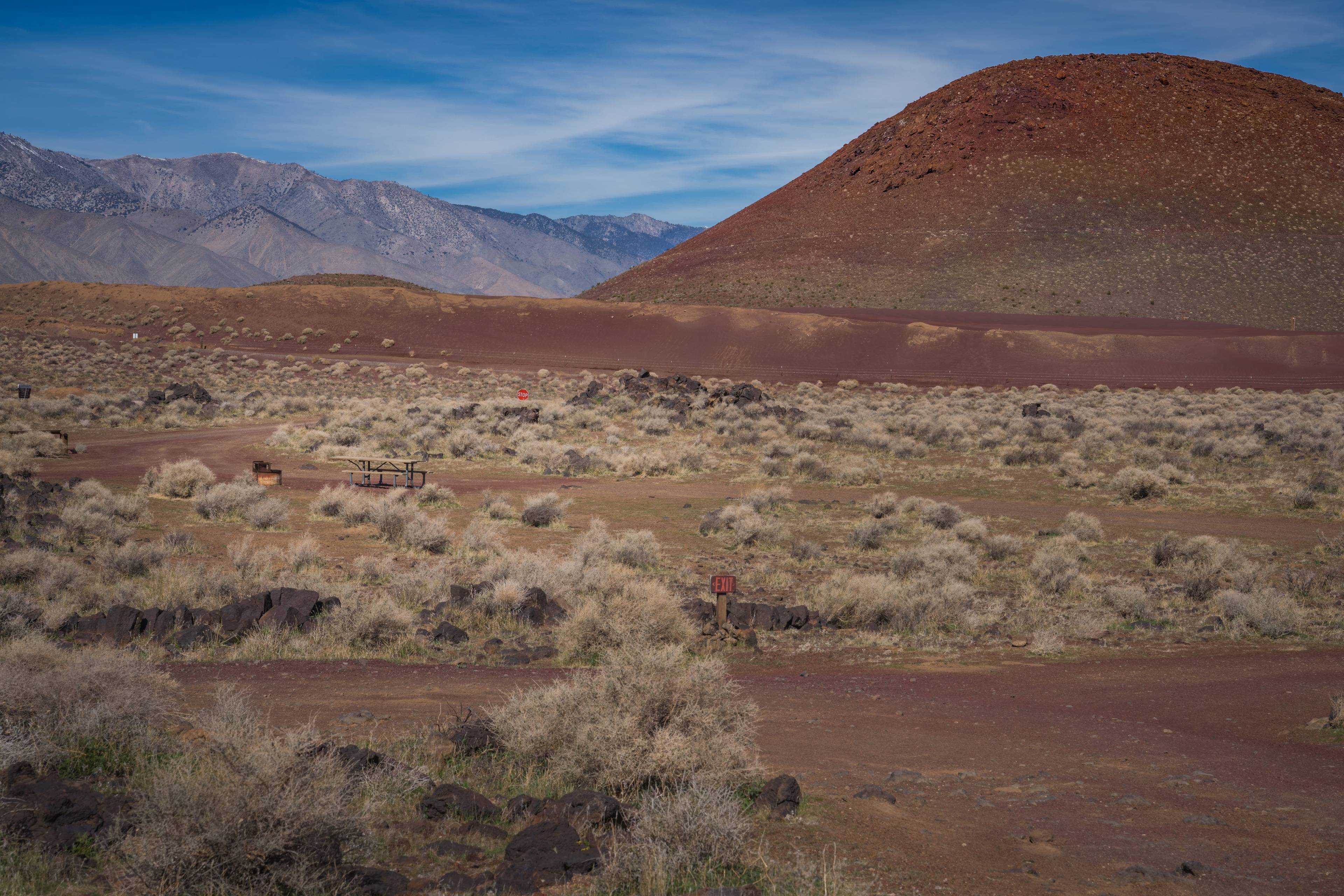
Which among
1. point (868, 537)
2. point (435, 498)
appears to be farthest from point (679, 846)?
point (435, 498)

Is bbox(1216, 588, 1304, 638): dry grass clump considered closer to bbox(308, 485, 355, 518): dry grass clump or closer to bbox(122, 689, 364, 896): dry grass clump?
bbox(122, 689, 364, 896): dry grass clump

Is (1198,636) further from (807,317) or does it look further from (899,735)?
(807,317)

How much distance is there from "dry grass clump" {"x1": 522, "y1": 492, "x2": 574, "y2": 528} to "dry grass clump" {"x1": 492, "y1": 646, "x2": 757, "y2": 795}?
1118 cm

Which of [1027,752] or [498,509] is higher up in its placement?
[498,509]

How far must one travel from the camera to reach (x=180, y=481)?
1962 centimetres

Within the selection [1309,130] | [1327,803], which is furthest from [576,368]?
[1309,130]

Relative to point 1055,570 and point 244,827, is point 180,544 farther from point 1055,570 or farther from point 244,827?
point 1055,570

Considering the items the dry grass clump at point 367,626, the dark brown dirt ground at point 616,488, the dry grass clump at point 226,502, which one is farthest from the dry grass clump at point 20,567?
the dark brown dirt ground at point 616,488

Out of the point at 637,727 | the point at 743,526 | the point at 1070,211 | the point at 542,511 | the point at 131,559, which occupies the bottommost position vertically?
the point at 131,559

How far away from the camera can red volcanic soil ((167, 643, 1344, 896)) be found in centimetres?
531

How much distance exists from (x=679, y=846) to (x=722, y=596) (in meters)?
6.49

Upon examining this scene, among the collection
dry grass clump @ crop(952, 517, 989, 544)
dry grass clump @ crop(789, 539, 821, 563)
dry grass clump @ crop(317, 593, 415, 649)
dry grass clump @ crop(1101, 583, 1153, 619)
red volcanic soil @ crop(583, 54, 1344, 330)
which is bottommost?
dry grass clump @ crop(317, 593, 415, 649)

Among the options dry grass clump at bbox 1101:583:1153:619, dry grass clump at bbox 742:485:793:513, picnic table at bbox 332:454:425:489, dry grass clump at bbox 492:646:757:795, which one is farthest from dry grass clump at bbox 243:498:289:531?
dry grass clump at bbox 1101:583:1153:619

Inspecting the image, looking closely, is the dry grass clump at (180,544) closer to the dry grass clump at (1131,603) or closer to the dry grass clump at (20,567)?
the dry grass clump at (20,567)
